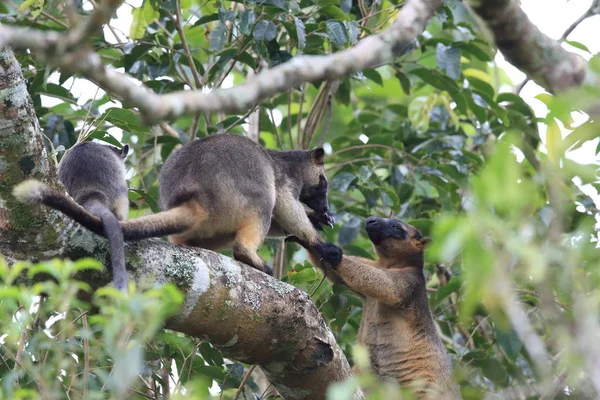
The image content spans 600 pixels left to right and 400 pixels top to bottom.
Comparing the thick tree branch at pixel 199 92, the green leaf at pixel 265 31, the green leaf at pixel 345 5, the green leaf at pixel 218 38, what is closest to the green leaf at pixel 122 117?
the green leaf at pixel 218 38

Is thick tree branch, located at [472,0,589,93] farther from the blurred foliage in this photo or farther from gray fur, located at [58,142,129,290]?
gray fur, located at [58,142,129,290]

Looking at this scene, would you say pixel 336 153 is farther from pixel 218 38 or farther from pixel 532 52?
pixel 532 52

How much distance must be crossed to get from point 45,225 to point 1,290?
4.99 ft

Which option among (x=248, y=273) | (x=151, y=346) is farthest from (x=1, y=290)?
(x=151, y=346)

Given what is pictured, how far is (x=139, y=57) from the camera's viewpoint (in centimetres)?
654

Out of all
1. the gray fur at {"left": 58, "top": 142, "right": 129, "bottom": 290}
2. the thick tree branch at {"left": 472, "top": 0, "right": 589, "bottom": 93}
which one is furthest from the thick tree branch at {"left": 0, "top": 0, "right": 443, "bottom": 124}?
the gray fur at {"left": 58, "top": 142, "right": 129, "bottom": 290}

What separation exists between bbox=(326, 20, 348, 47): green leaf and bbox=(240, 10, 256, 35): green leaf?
535 millimetres

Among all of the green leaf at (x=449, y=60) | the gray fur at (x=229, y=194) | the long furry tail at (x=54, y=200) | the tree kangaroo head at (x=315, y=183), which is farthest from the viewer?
the green leaf at (x=449, y=60)

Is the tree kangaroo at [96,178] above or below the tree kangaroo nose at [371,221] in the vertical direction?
above

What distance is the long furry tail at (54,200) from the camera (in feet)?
13.6

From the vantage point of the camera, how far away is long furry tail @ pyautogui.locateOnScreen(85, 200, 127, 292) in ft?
13.9

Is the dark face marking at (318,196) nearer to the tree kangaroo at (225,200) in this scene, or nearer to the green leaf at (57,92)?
the tree kangaroo at (225,200)

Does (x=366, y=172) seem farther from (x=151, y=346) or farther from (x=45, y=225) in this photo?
(x=45, y=225)

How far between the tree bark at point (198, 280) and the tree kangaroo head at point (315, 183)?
2.02 meters
